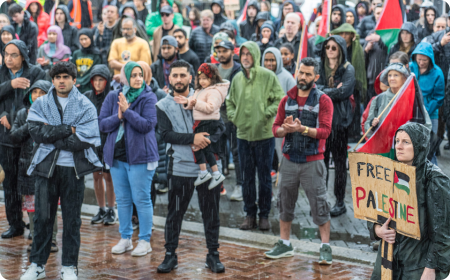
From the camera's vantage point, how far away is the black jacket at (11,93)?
24.1ft

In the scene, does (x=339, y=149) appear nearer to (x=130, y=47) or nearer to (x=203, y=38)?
(x=130, y=47)

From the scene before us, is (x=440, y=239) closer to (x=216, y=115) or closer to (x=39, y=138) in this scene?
(x=216, y=115)

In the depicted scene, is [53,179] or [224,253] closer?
[53,179]

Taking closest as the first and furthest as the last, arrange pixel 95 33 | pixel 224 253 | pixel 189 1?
1. pixel 224 253
2. pixel 95 33
3. pixel 189 1

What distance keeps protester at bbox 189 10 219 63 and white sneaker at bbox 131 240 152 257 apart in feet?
17.8

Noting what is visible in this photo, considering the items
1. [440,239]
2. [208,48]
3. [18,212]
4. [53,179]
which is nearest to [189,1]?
[208,48]

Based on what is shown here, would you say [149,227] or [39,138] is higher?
[39,138]

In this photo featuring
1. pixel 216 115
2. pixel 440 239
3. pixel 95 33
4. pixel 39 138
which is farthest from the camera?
pixel 95 33

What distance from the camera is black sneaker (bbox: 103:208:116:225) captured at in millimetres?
8141

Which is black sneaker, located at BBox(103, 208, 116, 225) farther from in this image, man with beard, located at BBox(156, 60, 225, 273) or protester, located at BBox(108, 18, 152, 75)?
protester, located at BBox(108, 18, 152, 75)

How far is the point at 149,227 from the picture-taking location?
699 cm

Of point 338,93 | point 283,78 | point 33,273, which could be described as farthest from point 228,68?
point 33,273

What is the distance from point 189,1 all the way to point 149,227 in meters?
12.2

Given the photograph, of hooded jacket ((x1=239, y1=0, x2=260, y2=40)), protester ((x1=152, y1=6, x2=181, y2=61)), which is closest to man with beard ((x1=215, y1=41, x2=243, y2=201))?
protester ((x1=152, y1=6, x2=181, y2=61))
